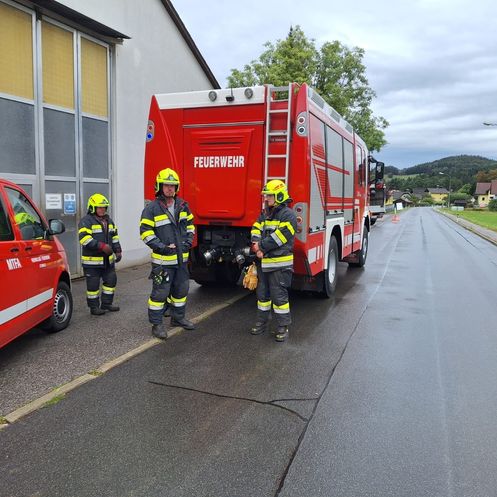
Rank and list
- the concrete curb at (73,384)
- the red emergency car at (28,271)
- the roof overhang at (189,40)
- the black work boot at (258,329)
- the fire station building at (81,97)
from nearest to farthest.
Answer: the concrete curb at (73,384) < the red emergency car at (28,271) < the black work boot at (258,329) < the fire station building at (81,97) < the roof overhang at (189,40)

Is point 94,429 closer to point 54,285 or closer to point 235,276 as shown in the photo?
point 54,285

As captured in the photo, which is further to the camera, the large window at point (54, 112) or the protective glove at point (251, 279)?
the large window at point (54, 112)

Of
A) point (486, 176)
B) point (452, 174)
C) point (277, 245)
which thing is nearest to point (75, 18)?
point (277, 245)

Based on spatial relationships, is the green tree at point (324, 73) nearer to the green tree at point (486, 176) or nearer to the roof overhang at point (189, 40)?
the roof overhang at point (189, 40)

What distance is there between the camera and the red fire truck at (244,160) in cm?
611

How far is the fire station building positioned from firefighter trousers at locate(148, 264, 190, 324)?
388cm

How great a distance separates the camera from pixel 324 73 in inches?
1061

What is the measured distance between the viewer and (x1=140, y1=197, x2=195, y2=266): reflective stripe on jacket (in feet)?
17.8

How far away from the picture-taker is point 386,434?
3.39m

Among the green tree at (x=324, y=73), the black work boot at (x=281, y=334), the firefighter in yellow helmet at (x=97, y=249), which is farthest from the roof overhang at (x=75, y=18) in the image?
the green tree at (x=324, y=73)

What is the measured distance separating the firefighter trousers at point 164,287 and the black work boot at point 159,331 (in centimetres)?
5

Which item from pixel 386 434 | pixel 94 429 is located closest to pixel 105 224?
pixel 94 429

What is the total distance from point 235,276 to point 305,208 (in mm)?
2863

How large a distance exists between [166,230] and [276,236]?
130 cm
